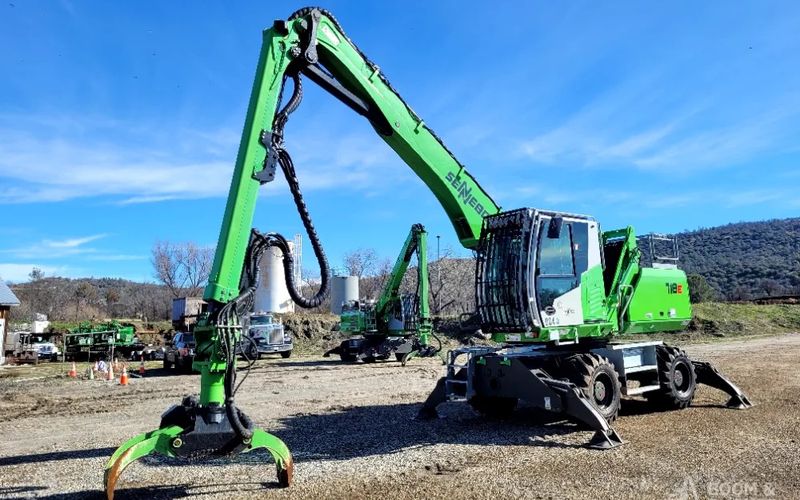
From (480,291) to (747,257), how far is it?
9678 cm

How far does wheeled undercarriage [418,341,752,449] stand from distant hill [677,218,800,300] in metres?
54.8

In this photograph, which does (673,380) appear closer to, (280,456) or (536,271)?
(536,271)

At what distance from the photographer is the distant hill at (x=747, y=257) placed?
68.6m

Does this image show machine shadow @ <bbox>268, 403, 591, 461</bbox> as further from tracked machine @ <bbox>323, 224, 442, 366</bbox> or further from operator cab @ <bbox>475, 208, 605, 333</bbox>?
tracked machine @ <bbox>323, 224, 442, 366</bbox>

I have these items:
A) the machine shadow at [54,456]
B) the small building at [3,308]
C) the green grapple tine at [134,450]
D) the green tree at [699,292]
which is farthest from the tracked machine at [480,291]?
the green tree at [699,292]

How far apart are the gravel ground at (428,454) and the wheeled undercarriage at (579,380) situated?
35 centimetres

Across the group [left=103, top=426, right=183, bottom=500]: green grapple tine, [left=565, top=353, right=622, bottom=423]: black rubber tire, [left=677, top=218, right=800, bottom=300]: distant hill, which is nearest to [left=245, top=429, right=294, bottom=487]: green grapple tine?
[left=103, top=426, right=183, bottom=500]: green grapple tine

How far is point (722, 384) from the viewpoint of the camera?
10.9 meters

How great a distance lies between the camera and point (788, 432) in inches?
334

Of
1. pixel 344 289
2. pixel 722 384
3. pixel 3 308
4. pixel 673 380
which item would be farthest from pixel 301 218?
pixel 344 289

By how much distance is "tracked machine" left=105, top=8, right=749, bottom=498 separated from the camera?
20.4ft

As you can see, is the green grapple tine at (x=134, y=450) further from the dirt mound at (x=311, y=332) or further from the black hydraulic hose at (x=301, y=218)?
the dirt mound at (x=311, y=332)

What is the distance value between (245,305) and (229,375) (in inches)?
32.2

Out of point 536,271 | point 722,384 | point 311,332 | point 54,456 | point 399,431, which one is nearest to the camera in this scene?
point 54,456
